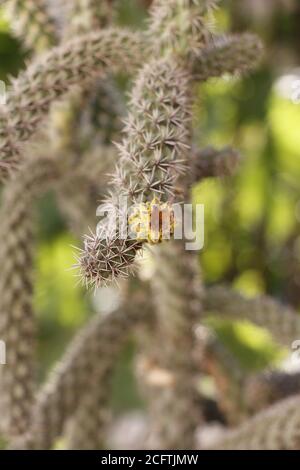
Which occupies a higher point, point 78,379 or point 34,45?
point 34,45

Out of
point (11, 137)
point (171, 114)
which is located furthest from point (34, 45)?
point (171, 114)

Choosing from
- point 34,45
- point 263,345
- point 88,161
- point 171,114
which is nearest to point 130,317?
point 88,161

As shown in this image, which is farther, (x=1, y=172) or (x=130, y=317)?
(x=130, y=317)

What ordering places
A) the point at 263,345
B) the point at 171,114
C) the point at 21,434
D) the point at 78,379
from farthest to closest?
1. the point at 263,345
2. the point at 78,379
3. the point at 21,434
4. the point at 171,114

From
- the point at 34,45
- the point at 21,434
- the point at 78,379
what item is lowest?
the point at 21,434

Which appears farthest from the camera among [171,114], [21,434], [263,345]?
[263,345]

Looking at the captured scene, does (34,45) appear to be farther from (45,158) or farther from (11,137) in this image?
(11,137)
